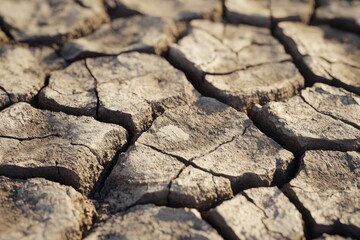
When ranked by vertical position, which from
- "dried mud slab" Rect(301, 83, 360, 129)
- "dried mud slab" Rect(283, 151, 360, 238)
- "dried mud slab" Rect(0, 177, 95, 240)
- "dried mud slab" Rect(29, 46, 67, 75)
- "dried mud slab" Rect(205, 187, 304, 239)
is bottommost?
"dried mud slab" Rect(0, 177, 95, 240)

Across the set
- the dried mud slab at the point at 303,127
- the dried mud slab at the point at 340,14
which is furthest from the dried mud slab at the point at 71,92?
the dried mud slab at the point at 340,14

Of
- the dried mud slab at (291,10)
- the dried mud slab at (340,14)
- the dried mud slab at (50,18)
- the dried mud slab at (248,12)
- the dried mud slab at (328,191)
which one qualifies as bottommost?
the dried mud slab at (50,18)

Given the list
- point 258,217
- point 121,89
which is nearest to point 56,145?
point 121,89

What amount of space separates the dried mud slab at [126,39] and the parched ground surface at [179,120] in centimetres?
1

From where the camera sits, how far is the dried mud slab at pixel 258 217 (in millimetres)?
1562

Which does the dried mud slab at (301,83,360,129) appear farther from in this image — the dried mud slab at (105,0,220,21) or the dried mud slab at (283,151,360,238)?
the dried mud slab at (105,0,220,21)

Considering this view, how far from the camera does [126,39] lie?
2.58 m

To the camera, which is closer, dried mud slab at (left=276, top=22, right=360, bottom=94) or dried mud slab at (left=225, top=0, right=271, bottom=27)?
dried mud slab at (left=276, top=22, right=360, bottom=94)

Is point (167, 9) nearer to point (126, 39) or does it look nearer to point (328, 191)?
point (126, 39)

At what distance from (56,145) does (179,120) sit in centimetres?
55

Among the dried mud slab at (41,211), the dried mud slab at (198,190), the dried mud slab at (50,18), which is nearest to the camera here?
the dried mud slab at (41,211)

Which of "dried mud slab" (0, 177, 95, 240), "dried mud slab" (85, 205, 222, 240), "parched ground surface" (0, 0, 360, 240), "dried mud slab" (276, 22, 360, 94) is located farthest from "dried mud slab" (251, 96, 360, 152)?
"dried mud slab" (0, 177, 95, 240)

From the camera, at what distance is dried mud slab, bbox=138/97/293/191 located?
1.80m

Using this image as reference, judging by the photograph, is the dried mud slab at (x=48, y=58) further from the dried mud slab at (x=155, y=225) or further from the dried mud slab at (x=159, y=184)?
the dried mud slab at (x=155, y=225)
